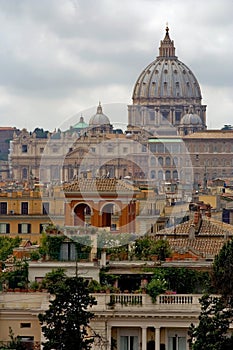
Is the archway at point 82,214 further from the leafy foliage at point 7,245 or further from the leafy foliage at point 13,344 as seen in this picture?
the leafy foliage at point 7,245

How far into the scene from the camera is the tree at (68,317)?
22.6 meters

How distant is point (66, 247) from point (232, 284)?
336 centimetres

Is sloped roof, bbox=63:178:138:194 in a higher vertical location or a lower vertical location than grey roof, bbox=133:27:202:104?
lower

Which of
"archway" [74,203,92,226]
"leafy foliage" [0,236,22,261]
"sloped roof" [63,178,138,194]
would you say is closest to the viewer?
"archway" [74,203,92,226]

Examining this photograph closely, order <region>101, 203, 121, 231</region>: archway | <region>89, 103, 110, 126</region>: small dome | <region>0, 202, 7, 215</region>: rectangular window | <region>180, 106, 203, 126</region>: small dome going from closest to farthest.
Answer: <region>101, 203, 121, 231</region>: archway
<region>89, 103, 110, 126</region>: small dome
<region>0, 202, 7, 215</region>: rectangular window
<region>180, 106, 203, 126</region>: small dome

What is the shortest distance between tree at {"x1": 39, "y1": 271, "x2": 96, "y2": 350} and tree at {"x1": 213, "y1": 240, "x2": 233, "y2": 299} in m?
1.89

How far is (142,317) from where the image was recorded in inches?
939

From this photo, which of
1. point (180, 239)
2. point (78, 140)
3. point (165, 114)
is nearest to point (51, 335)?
point (180, 239)

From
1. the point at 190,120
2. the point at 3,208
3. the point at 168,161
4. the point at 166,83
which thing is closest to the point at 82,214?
the point at 3,208

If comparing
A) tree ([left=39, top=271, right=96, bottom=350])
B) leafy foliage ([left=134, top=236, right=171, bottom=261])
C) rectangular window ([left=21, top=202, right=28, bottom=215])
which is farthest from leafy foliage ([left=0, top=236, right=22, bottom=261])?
tree ([left=39, top=271, right=96, bottom=350])

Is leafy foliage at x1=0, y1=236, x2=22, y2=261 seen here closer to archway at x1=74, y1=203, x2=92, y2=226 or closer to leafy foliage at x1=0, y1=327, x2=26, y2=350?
archway at x1=74, y1=203, x2=92, y2=226

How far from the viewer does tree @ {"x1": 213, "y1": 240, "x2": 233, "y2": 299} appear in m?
23.9

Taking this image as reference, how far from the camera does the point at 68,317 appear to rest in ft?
74.5

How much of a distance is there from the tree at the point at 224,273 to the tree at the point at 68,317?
1890 millimetres
